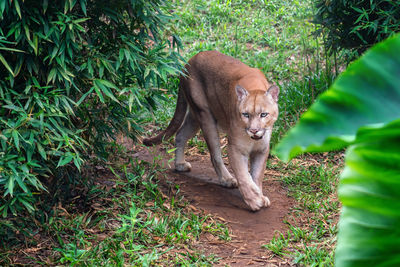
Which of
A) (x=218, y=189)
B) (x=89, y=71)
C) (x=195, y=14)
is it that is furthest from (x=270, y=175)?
(x=195, y=14)

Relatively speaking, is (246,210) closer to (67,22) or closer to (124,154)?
(124,154)

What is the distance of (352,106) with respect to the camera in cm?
73

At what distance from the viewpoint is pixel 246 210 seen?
4746 millimetres

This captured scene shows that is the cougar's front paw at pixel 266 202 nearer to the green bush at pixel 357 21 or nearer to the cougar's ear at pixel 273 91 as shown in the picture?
the cougar's ear at pixel 273 91

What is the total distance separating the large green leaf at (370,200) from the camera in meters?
0.75

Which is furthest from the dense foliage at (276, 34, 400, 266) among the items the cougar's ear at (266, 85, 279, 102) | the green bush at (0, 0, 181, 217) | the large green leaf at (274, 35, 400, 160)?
the cougar's ear at (266, 85, 279, 102)

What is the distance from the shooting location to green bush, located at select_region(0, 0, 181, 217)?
3504 millimetres

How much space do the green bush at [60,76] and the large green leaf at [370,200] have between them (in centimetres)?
282

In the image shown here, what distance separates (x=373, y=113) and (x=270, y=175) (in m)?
4.88

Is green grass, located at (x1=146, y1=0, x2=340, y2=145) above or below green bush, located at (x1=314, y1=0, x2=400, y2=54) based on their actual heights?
below

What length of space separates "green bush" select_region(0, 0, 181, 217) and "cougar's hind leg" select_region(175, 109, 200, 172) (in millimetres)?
1141

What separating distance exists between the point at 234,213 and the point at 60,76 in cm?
205

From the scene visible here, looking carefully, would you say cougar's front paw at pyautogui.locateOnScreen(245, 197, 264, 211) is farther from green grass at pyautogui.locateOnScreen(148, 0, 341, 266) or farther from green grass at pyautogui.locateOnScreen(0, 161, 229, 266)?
green grass at pyautogui.locateOnScreen(0, 161, 229, 266)

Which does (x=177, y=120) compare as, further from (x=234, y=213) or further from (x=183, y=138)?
(x=234, y=213)
